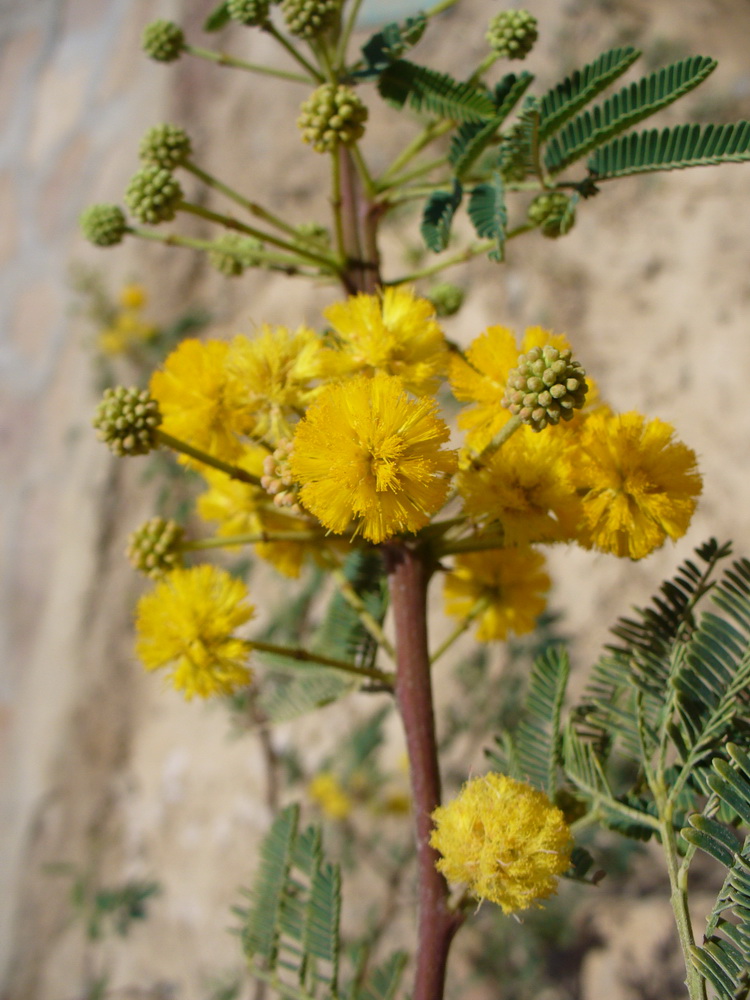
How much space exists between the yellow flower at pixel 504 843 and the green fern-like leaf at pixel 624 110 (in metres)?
0.95

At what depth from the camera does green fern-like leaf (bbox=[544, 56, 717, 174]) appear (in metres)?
1.08

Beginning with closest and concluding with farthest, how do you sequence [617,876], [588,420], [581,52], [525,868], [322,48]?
[525,868]
[588,420]
[322,48]
[617,876]
[581,52]

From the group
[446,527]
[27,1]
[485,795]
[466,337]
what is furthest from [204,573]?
[27,1]

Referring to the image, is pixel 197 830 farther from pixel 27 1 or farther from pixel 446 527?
pixel 27 1

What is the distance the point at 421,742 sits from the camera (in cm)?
119

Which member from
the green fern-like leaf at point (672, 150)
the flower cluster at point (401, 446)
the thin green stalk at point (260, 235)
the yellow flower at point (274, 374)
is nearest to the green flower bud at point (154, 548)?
the flower cluster at point (401, 446)

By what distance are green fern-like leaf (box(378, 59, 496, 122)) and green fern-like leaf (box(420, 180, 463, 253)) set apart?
11 cm

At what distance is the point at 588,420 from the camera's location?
43.0 inches

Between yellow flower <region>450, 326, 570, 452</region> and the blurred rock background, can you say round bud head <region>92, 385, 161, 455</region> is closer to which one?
yellow flower <region>450, 326, 570, 452</region>

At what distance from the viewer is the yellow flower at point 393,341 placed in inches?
43.4

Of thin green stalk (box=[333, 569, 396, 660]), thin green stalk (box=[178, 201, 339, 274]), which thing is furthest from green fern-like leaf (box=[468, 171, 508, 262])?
thin green stalk (box=[333, 569, 396, 660])

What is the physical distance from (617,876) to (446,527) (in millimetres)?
3141

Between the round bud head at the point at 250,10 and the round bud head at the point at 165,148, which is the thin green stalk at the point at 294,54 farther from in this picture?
the round bud head at the point at 165,148

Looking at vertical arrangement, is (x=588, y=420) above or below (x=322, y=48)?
below
